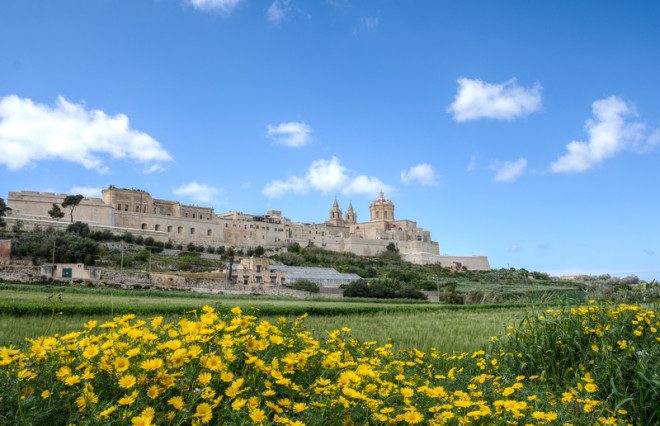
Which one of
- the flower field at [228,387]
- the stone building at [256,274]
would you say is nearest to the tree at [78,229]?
the stone building at [256,274]

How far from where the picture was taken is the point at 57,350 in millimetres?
2953

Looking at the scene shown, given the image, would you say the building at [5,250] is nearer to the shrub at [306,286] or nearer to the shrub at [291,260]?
the shrub at [306,286]

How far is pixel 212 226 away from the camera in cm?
6562

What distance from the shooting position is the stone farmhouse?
55000mm

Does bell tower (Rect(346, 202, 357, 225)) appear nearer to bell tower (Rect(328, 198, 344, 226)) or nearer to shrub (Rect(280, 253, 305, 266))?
bell tower (Rect(328, 198, 344, 226))

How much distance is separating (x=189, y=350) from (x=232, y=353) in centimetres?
33

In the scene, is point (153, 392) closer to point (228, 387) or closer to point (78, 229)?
point (228, 387)

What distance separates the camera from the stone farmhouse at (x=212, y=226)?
55000 mm

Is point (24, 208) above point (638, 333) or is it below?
above

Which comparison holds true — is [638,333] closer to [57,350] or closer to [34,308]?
[57,350]

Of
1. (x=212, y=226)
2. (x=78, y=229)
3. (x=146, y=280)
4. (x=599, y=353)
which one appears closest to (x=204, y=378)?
(x=599, y=353)

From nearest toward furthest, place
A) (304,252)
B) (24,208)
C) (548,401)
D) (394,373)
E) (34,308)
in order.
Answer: (548,401), (394,373), (34,308), (24,208), (304,252)

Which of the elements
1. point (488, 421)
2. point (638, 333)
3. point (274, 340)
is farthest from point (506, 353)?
point (274, 340)

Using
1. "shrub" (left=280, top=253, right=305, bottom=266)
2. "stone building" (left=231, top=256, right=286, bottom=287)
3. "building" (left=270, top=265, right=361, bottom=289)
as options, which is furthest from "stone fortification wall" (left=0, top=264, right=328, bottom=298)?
"shrub" (left=280, top=253, right=305, bottom=266)
